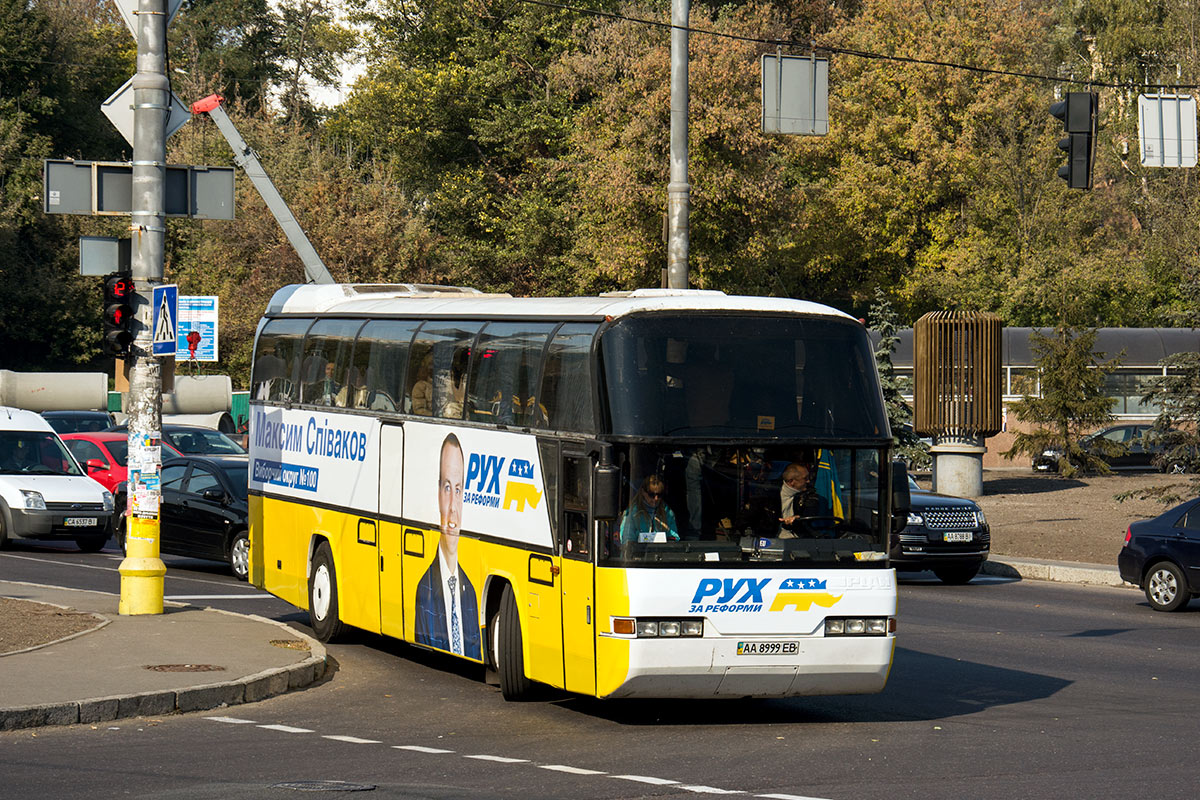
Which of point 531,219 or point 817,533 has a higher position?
point 531,219

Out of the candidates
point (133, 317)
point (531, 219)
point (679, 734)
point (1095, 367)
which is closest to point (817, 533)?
point (679, 734)

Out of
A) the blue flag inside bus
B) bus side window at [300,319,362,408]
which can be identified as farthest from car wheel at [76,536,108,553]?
the blue flag inside bus

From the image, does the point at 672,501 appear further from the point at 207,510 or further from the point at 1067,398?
the point at 1067,398

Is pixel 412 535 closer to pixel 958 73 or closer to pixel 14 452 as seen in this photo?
pixel 14 452

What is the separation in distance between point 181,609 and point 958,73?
48179mm

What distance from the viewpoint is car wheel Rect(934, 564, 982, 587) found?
23.9m

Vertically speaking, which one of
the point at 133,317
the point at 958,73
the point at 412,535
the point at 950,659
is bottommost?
the point at 950,659

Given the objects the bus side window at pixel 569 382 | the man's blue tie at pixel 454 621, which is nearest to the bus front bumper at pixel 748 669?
the bus side window at pixel 569 382

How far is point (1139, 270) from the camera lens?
61.5m

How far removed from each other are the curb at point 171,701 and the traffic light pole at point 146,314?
306 centimetres

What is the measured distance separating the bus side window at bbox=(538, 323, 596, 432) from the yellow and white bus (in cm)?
2

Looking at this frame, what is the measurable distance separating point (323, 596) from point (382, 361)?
251cm

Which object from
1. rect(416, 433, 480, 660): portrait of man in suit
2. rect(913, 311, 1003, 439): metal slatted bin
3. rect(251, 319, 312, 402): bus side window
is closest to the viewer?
rect(416, 433, 480, 660): portrait of man in suit

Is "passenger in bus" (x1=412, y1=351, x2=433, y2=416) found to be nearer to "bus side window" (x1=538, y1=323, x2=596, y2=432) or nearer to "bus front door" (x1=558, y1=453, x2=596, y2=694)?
"bus side window" (x1=538, y1=323, x2=596, y2=432)
